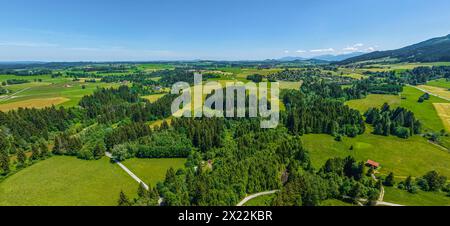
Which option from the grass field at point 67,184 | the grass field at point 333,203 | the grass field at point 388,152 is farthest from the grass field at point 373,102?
the grass field at point 67,184

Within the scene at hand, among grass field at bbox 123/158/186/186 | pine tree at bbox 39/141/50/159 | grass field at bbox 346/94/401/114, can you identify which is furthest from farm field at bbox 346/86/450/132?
pine tree at bbox 39/141/50/159

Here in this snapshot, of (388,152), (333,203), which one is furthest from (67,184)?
(388,152)

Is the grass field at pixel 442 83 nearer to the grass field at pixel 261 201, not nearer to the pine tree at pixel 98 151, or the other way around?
the grass field at pixel 261 201

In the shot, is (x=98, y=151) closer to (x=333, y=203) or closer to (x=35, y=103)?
(x=333, y=203)

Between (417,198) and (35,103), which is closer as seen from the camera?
(417,198)

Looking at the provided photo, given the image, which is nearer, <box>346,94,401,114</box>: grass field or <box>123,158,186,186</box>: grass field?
<box>123,158,186,186</box>: grass field

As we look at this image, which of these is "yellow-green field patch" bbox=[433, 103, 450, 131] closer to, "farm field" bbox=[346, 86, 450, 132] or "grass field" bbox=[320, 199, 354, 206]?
"farm field" bbox=[346, 86, 450, 132]
